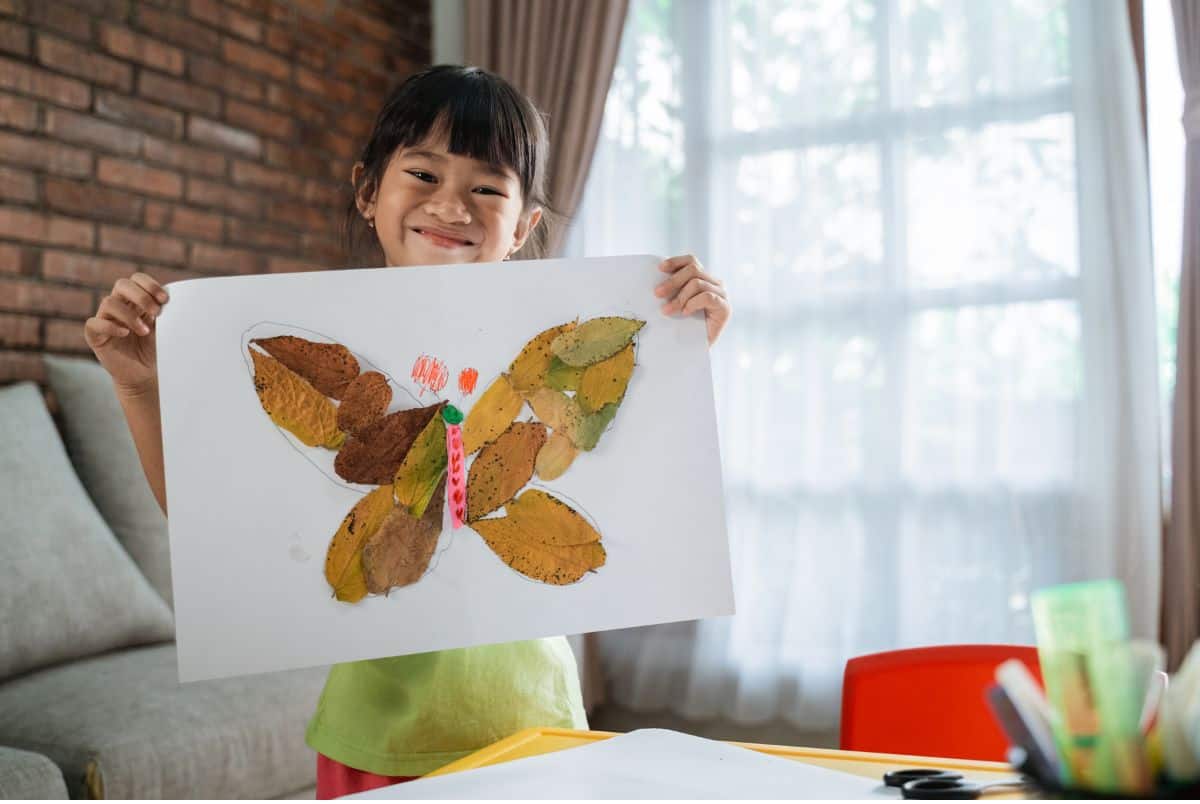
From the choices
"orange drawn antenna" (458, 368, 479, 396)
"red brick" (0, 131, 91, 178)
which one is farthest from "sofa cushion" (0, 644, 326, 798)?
"red brick" (0, 131, 91, 178)

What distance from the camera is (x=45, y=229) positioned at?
2584mm

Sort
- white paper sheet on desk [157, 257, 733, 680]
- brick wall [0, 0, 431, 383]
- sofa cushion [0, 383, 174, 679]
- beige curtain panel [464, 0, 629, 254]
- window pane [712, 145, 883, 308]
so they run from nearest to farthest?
white paper sheet on desk [157, 257, 733, 680] < sofa cushion [0, 383, 174, 679] < brick wall [0, 0, 431, 383] < window pane [712, 145, 883, 308] < beige curtain panel [464, 0, 629, 254]

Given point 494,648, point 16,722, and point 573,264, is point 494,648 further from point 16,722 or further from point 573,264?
point 16,722

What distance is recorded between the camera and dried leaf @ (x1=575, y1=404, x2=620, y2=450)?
1.08m

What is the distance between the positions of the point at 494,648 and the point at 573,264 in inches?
16.1

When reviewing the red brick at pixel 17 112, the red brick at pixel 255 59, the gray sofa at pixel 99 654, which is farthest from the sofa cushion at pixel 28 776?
the red brick at pixel 255 59

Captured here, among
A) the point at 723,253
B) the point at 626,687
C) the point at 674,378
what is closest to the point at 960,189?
the point at 723,253

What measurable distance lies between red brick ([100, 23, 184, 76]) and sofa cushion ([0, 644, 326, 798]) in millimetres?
1534

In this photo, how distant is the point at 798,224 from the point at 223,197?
62.6 inches

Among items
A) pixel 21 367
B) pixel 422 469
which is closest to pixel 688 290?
pixel 422 469

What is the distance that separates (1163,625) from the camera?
255 centimetres

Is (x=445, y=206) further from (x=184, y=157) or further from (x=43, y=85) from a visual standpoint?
(x=184, y=157)

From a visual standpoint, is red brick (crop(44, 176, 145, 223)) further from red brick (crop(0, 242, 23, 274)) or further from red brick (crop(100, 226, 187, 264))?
red brick (crop(0, 242, 23, 274))

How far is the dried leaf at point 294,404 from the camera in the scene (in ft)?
3.42
